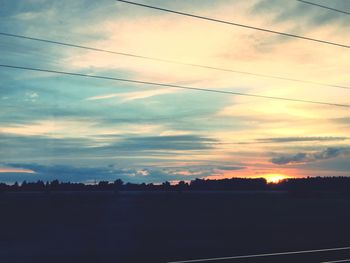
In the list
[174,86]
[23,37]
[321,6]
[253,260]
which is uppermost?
[321,6]

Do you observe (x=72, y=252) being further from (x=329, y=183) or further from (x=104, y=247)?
(x=329, y=183)

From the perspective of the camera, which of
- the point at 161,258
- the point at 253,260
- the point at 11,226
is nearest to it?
the point at 253,260

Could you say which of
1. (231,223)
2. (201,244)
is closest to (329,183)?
(231,223)

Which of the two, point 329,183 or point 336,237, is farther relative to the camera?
point 329,183

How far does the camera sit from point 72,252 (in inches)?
683

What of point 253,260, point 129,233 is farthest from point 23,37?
point 129,233

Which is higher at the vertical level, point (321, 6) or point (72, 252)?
point (321, 6)

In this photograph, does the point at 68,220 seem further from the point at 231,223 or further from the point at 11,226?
the point at 231,223

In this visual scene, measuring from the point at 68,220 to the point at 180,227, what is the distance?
32.8 ft

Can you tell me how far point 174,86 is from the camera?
58.2ft

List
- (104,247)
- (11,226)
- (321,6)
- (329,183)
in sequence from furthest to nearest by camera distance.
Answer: (329,183) < (11,226) < (104,247) < (321,6)

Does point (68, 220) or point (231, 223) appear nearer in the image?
point (231, 223)

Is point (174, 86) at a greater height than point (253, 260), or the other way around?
point (174, 86)

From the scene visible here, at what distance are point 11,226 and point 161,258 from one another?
1659cm
